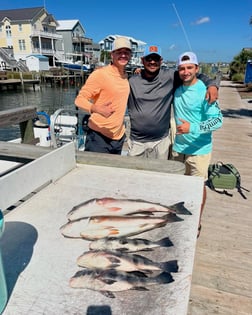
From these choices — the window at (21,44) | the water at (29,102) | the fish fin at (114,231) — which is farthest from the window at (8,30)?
the fish fin at (114,231)

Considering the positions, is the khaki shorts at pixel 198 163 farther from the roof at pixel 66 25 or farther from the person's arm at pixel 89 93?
the roof at pixel 66 25

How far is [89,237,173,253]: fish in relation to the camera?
3.81 ft

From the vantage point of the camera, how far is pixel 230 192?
415cm

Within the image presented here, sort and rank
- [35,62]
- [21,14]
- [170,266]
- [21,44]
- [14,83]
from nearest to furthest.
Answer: [170,266]
[14,83]
[35,62]
[21,14]
[21,44]

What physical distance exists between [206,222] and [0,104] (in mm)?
23859

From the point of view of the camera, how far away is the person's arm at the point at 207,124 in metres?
2.38

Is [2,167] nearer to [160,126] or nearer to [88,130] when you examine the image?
[88,130]

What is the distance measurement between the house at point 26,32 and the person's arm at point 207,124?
49.1 m

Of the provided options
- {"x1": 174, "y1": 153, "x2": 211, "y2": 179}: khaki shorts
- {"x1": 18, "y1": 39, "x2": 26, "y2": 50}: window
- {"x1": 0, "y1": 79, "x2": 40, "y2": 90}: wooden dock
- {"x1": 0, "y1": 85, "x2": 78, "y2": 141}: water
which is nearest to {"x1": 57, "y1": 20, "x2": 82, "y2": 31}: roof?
{"x1": 18, "y1": 39, "x2": 26, "y2": 50}: window

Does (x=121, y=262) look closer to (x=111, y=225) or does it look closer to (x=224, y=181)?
(x=111, y=225)

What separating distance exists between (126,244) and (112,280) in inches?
8.4

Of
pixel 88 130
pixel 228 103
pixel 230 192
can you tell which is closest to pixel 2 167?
pixel 88 130

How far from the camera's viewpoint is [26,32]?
4684cm

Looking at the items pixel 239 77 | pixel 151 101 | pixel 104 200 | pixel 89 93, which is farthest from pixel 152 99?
pixel 239 77
